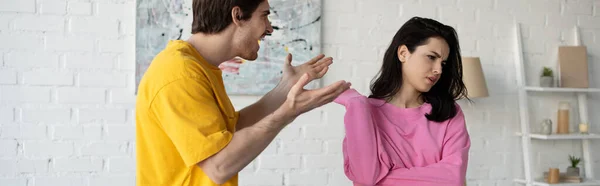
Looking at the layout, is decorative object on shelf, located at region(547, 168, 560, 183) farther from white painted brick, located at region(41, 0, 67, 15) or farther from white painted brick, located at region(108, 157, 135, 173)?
→ white painted brick, located at region(41, 0, 67, 15)

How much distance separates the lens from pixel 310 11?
395 cm

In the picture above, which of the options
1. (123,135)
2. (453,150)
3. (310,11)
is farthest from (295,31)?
(453,150)

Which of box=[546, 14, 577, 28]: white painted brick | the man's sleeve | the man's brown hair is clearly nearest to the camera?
the man's sleeve

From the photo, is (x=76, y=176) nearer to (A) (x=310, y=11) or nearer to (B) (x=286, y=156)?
(B) (x=286, y=156)

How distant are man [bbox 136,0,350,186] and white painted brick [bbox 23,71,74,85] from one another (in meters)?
2.01

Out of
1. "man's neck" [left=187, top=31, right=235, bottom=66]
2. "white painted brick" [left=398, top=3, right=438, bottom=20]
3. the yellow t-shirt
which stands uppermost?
"white painted brick" [left=398, top=3, right=438, bottom=20]

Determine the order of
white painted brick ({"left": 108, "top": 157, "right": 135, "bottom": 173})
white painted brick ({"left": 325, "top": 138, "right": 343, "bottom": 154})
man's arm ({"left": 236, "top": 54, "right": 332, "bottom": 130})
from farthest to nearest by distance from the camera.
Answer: white painted brick ({"left": 325, "top": 138, "right": 343, "bottom": 154}), white painted brick ({"left": 108, "top": 157, "right": 135, "bottom": 173}), man's arm ({"left": 236, "top": 54, "right": 332, "bottom": 130})

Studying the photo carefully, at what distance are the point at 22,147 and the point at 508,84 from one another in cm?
277

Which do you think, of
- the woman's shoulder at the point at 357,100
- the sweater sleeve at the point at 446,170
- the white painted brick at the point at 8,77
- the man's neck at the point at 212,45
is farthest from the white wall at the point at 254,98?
the man's neck at the point at 212,45

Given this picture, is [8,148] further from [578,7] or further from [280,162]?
[578,7]

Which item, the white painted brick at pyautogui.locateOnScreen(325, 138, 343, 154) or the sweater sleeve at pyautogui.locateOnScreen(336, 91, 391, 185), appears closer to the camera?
the sweater sleeve at pyautogui.locateOnScreen(336, 91, 391, 185)

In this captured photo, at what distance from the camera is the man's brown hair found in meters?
1.73

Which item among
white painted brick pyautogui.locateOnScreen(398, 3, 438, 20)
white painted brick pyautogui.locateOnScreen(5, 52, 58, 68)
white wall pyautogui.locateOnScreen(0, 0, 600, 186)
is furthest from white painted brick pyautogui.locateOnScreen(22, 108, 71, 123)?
white painted brick pyautogui.locateOnScreen(398, 3, 438, 20)

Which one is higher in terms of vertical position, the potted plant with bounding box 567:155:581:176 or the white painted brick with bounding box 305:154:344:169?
the white painted brick with bounding box 305:154:344:169
